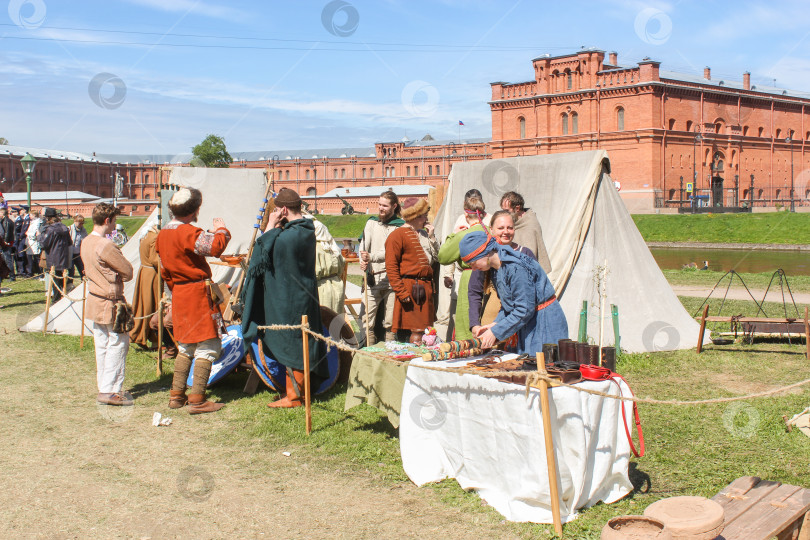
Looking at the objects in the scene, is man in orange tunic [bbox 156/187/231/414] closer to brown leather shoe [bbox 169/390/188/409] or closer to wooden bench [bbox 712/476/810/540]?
brown leather shoe [bbox 169/390/188/409]

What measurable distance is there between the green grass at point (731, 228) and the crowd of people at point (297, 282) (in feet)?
106

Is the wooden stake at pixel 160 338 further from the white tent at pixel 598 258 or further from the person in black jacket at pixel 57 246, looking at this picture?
the person in black jacket at pixel 57 246

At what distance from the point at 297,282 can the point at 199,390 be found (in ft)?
4.28

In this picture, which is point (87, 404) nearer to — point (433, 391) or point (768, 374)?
point (433, 391)

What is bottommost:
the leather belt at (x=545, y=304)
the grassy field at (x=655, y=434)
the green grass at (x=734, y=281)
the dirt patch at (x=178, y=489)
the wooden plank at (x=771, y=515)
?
the dirt patch at (x=178, y=489)

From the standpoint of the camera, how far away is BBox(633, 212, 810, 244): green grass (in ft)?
116

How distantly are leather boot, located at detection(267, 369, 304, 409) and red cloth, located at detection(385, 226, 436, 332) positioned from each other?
119 cm

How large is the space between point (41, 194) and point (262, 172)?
226 ft

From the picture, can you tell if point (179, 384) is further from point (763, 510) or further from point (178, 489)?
point (763, 510)

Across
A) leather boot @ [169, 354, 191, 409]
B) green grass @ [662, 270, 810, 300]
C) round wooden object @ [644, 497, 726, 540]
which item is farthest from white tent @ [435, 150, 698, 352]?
green grass @ [662, 270, 810, 300]

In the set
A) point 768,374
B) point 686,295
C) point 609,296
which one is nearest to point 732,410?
point 768,374

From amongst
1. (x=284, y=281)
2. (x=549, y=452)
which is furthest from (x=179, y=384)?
(x=549, y=452)

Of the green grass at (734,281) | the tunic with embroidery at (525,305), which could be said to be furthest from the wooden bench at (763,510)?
the green grass at (734,281)

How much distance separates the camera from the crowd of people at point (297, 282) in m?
4.76
